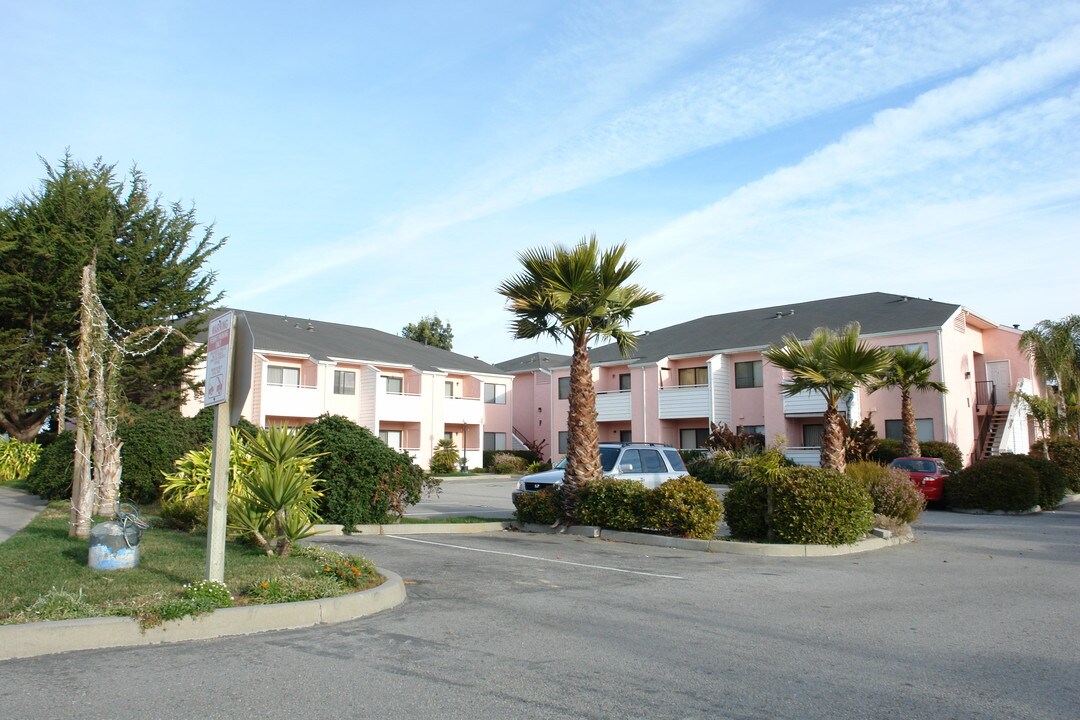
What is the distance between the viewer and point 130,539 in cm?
887

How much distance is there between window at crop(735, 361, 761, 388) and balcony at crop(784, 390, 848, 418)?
217 cm

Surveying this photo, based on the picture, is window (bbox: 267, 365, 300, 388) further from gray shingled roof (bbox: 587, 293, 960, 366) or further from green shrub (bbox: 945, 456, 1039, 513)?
green shrub (bbox: 945, 456, 1039, 513)

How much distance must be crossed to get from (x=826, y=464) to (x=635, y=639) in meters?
10.7

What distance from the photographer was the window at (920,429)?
34094mm

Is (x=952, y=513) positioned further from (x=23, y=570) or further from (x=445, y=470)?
(x=445, y=470)

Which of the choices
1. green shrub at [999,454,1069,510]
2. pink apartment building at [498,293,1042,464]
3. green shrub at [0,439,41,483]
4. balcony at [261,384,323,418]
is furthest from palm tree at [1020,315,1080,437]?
green shrub at [0,439,41,483]

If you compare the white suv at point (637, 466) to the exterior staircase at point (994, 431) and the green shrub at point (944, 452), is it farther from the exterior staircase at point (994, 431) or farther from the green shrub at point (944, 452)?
the exterior staircase at point (994, 431)

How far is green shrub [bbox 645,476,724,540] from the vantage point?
14578 millimetres

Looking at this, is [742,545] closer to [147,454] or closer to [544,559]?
[544,559]

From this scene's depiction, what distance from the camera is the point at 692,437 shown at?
41969 mm

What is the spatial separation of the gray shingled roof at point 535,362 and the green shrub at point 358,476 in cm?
3533

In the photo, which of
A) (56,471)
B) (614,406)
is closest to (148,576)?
(56,471)

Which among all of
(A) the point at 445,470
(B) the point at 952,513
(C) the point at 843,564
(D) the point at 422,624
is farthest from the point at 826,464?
(A) the point at 445,470

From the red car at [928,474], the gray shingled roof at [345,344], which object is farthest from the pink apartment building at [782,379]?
the red car at [928,474]
